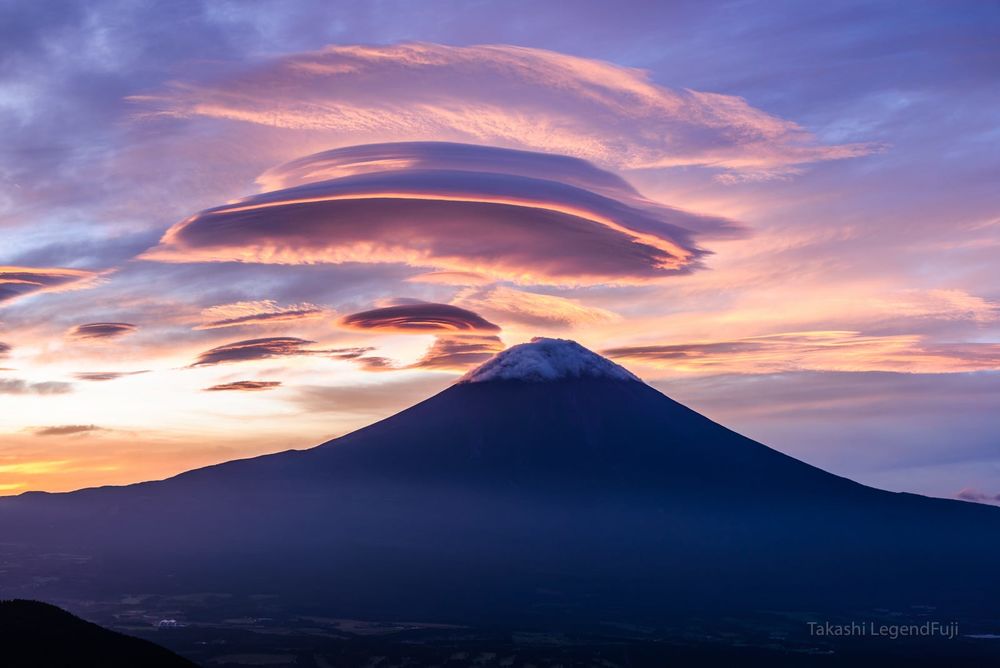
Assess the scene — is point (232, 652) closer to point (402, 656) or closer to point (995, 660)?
point (402, 656)

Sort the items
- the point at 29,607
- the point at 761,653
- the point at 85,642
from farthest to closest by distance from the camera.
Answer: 1. the point at 761,653
2. the point at 29,607
3. the point at 85,642

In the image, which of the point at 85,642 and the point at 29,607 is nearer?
the point at 85,642

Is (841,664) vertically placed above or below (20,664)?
below

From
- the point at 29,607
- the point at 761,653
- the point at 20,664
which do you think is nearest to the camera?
the point at 20,664

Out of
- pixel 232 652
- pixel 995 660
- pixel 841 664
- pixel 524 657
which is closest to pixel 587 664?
pixel 524 657

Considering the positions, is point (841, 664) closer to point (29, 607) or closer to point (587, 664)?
point (587, 664)

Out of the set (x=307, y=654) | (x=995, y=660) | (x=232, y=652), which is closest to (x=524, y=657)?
(x=307, y=654)
